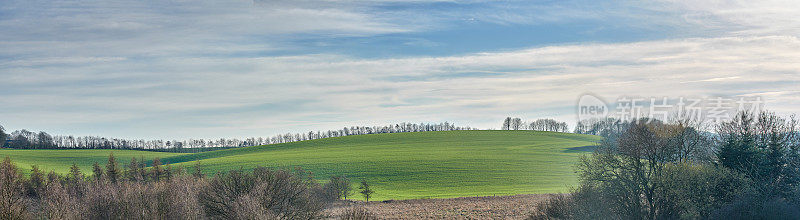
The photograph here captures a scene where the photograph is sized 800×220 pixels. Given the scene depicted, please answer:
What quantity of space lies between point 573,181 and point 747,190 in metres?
46.9

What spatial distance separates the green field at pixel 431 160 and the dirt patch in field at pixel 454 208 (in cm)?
794

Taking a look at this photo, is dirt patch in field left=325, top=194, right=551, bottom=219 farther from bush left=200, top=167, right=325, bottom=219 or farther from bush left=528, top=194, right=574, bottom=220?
bush left=200, top=167, right=325, bottom=219

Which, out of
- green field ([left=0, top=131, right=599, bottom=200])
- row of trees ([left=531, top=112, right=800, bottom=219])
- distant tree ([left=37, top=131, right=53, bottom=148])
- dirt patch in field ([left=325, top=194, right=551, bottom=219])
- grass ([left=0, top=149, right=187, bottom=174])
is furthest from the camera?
distant tree ([left=37, top=131, right=53, bottom=148])

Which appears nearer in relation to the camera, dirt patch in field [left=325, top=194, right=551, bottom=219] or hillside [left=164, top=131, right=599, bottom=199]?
dirt patch in field [left=325, top=194, right=551, bottom=219]

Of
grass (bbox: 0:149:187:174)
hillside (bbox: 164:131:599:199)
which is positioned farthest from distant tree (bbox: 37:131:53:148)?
hillside (bbox: 164:131:599:199)

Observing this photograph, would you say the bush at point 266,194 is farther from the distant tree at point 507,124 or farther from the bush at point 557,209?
the distant tree at point 507,124

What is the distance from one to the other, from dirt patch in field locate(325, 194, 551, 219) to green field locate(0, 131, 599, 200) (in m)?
7.94

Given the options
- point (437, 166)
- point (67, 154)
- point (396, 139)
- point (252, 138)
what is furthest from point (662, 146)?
point (252, 138)

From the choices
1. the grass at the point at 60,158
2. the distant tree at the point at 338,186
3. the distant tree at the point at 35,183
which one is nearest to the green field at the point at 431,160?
the grass at the point at 60,158

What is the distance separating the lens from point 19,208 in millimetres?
22594

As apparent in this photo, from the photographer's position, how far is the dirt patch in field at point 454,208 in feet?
140

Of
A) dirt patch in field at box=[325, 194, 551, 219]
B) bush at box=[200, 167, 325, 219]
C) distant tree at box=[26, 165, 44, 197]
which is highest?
bush at box=[200, 167, 325, 219]

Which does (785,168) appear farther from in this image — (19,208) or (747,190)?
(19,208)

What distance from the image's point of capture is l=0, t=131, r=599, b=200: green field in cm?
7244
